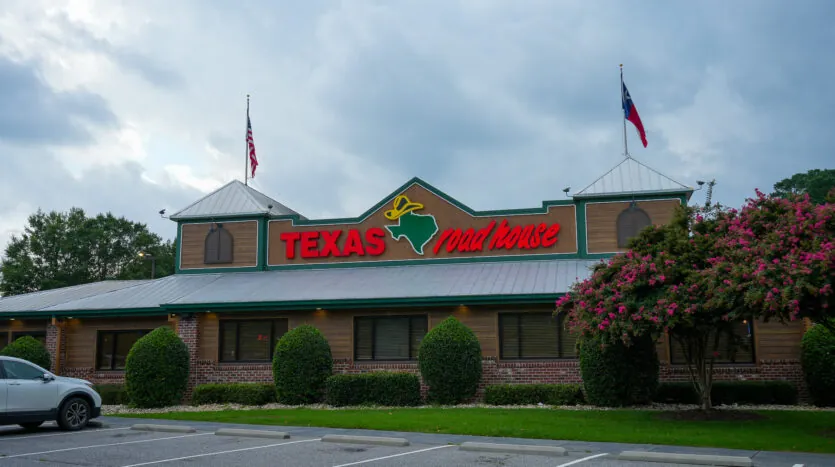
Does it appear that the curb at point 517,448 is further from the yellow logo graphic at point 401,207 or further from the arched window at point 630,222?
the yellow logo graphic at point 401,207

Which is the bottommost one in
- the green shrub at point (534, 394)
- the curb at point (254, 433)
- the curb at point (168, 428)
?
the curb at point (168, 428)

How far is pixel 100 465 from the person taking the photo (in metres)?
11.0

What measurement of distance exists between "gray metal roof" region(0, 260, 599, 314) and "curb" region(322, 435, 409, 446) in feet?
29.6

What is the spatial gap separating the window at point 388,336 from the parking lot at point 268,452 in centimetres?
812

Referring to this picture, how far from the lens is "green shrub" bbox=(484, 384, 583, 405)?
820 inches

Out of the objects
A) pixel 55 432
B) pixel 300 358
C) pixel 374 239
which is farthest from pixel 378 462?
pixel 374 239

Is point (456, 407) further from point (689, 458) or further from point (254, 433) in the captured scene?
point (689, 458)

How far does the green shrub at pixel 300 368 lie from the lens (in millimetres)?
22125

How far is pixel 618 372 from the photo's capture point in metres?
19.9

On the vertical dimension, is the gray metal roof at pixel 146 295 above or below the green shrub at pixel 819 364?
above

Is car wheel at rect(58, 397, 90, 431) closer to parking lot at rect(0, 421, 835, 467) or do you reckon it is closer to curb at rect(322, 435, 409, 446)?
parking lot at rect(0, 421, 835, 467)

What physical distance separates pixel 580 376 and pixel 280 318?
32.4 feet

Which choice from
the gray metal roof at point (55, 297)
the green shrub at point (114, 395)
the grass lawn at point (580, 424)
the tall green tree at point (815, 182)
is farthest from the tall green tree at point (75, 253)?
the tall green tree at point (815, 182)

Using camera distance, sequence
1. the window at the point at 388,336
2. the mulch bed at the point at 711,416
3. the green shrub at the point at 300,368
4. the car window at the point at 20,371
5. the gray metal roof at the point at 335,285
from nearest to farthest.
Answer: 1. the car window at the point at 20,371
2. the mulch bed at the point at 711,416
3. the green shrub at the point at 300,368
4. the gray metal roof at the point at 335,285
5. the window at the point at 388,336
